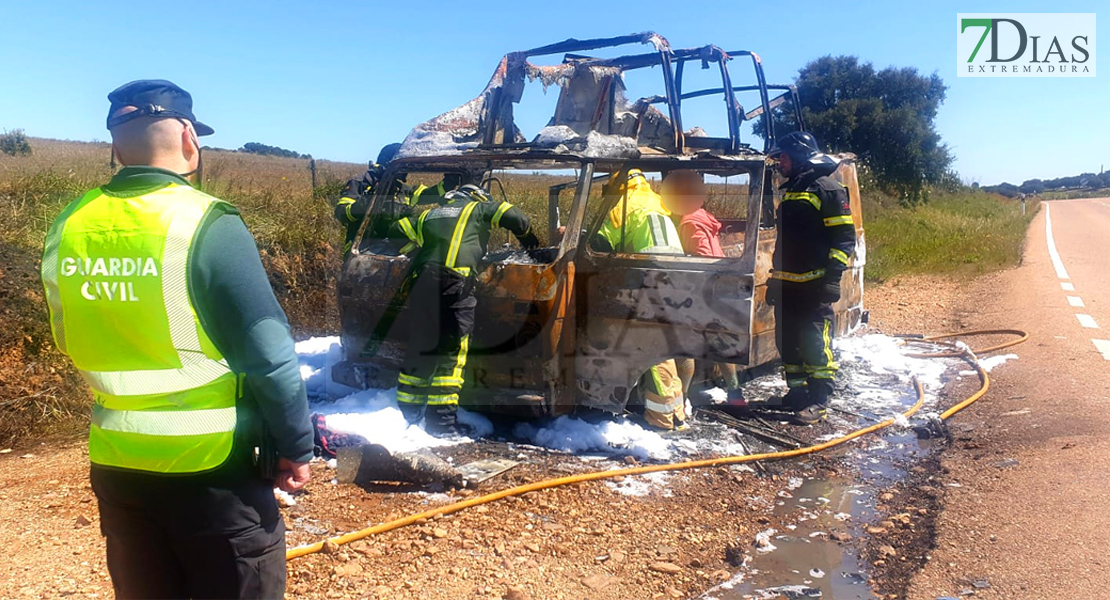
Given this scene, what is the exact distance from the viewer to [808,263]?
5035mm

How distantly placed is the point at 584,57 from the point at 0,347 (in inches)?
181

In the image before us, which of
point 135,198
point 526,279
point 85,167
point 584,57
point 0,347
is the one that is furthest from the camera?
point 85,167

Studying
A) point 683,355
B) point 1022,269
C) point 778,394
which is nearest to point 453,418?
point 683,355

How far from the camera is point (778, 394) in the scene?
5930 millimetres

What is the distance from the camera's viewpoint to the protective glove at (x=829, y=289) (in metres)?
5.02

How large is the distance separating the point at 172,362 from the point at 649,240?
3.36m

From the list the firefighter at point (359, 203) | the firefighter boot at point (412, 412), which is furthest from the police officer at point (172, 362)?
the firefighter at point (359, 203)

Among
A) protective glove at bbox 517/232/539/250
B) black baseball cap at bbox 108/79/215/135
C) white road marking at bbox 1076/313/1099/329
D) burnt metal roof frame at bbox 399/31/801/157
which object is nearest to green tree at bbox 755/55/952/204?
white road marking at bbox 1076/313/1099/329

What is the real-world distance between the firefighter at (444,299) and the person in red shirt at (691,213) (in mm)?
1254

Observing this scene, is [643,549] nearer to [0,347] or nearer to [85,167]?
[0,347]

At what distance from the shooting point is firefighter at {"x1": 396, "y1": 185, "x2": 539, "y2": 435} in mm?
4430

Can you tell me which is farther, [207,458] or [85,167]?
[85,167]

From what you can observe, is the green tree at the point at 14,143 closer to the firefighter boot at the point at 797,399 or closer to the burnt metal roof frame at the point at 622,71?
the burnt metal roof frame at the point at 622,71

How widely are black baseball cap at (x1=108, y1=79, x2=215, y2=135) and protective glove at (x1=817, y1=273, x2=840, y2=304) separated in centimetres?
410
